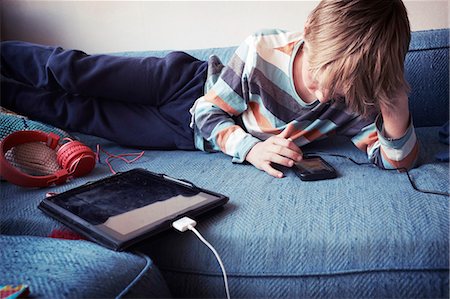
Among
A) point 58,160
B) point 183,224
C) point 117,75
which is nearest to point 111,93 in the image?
point 117,75

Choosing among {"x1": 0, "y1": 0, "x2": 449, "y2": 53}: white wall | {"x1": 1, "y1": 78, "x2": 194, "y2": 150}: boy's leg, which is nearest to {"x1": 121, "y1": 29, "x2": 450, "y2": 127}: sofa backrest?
{"x1": 0, "y1": 0, "x2": 449, "y2": 53}: white wall

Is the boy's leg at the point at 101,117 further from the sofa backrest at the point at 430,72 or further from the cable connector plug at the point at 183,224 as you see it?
the sofa backrest at the point at 430,72

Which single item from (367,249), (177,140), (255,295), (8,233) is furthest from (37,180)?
(367,249)

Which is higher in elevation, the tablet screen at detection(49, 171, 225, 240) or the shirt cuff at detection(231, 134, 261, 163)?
the tablet screen at detection(49, 171, 225, 240)

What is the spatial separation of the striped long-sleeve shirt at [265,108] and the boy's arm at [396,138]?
0.05 m

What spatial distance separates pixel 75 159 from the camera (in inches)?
34.1

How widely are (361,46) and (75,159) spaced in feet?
1.97

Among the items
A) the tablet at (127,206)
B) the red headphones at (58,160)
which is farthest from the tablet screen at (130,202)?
the red headphones at (58,160)

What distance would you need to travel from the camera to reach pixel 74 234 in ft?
2.16

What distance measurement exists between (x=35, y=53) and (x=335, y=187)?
89 cm

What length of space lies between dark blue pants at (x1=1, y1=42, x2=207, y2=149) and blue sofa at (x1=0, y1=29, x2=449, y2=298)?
0.39 metres

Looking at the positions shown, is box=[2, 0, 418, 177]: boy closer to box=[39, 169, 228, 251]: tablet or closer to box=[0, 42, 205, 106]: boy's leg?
box=[0, 42, 205, 106]: boy's leg

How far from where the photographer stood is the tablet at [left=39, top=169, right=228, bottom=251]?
599 mm

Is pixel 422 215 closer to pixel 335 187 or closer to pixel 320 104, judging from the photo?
pixel 335 187
